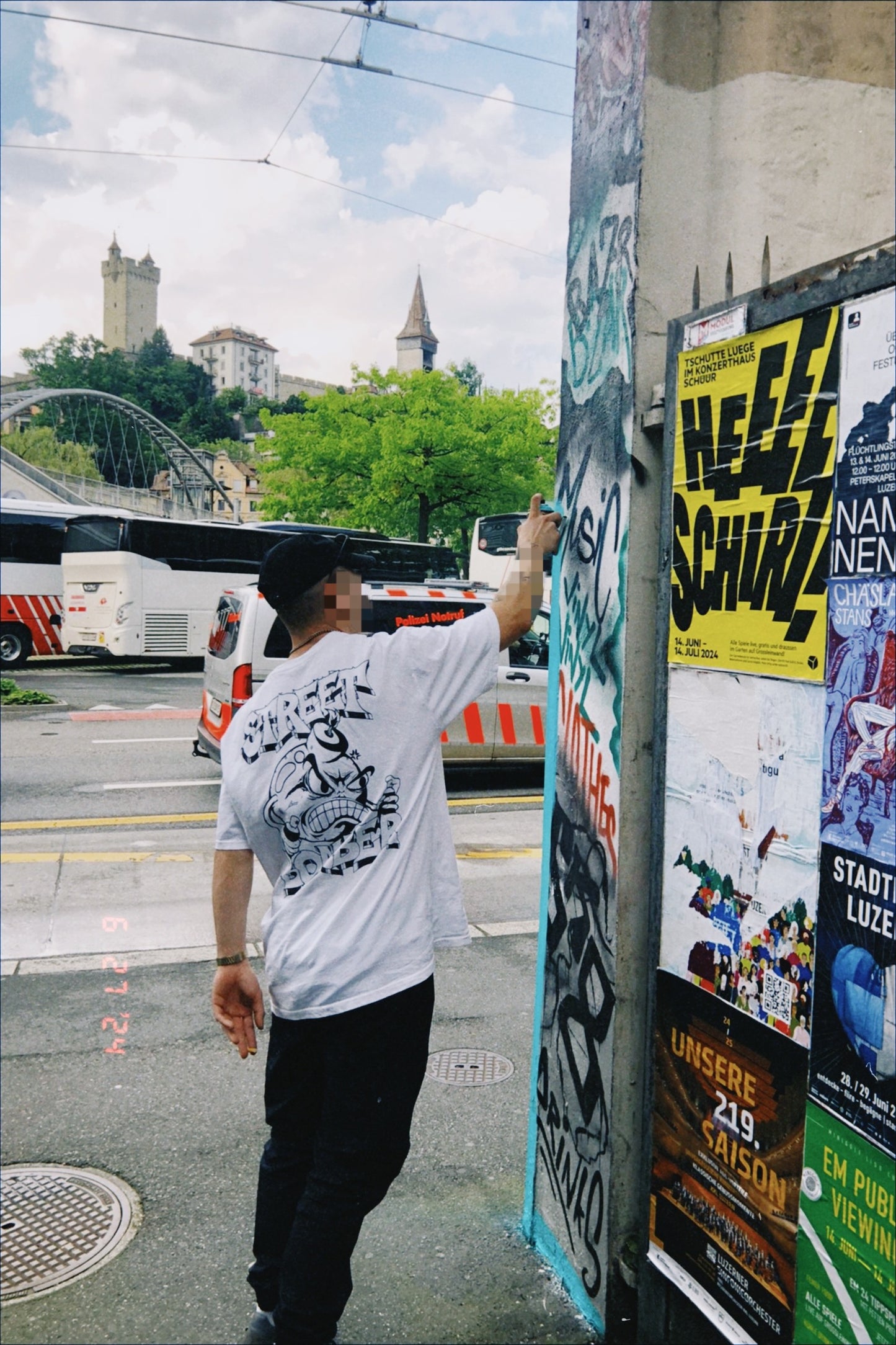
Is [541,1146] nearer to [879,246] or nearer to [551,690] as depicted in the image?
[551,690]

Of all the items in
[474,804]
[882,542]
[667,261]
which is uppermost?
[667,261]

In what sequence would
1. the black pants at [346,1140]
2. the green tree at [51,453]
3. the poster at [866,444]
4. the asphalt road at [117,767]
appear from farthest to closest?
the green tree at [51,453] < the asphalt road at [117,767] < the black pants at [346,1140] < the poster at [866,444]

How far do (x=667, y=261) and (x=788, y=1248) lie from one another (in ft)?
7.15


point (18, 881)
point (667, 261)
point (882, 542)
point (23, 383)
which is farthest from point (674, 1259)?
point (23, 383)

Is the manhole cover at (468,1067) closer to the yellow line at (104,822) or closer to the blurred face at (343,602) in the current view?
the blurred face at (343,602)

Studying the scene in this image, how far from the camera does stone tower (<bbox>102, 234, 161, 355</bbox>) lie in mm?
147875

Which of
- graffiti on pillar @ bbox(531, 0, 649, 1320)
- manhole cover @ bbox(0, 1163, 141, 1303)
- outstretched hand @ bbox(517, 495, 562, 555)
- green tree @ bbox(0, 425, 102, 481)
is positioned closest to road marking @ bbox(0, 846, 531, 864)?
manhole cover @ bbox(0, 1163, 141, 1303)

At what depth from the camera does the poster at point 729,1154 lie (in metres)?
2.29

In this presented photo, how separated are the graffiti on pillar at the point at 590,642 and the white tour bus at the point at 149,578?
2061 cm

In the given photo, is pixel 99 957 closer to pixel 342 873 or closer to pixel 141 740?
pixel 342 873

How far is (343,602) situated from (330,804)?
50 centimetres

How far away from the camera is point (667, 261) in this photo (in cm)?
268

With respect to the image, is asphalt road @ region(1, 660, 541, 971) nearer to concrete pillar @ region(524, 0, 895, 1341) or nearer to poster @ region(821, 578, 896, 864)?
concrete pillar @ region(524, 0, 895, 1341)

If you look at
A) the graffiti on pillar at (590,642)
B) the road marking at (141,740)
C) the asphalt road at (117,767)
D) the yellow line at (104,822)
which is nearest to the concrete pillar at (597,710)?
the graffiti on pillar at (590,642)
